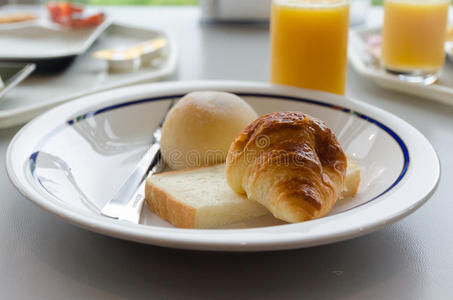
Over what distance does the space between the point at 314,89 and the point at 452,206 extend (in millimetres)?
343

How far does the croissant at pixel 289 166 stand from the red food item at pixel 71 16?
1082 mm

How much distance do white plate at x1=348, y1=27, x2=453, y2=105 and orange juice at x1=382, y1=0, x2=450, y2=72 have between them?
0.15 ft

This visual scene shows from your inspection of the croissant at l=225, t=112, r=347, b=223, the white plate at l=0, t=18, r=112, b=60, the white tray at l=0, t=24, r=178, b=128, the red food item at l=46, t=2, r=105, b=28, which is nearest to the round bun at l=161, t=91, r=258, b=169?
the croissant at l=225, t=112, r=347, b=223

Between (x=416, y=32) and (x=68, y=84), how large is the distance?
0.74m

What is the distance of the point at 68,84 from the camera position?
1.17 meters

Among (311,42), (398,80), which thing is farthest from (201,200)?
(398,80)

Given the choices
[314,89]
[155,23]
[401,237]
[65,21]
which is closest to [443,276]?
[401,237]

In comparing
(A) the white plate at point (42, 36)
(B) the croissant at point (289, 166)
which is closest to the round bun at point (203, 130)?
(B) the croissant at point (289, 166)

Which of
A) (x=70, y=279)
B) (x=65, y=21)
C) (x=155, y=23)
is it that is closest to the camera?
(x=70, y=279)

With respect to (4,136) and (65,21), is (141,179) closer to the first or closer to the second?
(4,136)

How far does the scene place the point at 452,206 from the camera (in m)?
0.68

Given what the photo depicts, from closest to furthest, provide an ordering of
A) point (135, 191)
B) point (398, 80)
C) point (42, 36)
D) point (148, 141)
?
point (135, 191)
point (148, 141)
point (398, 80)
point (42, 36)

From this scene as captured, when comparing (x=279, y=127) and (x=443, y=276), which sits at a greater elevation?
(x=279, y=127)

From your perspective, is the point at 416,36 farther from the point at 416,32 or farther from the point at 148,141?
the point at 148,141
